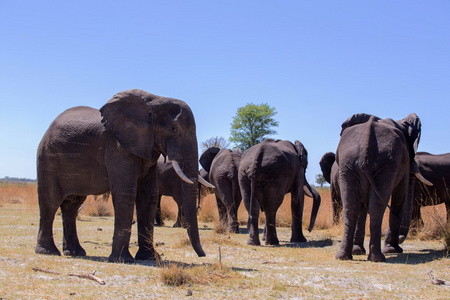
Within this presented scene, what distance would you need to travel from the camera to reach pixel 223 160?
51.2 ft

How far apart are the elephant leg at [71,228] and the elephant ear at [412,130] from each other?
6428mm

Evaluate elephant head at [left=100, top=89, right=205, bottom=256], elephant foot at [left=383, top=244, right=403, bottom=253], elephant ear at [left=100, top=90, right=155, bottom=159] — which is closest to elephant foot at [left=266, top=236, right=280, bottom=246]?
elephant foot at [left=383, top=244, right=403, bottom=253]

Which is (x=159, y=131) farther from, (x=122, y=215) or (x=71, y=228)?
(x=71, y=228)

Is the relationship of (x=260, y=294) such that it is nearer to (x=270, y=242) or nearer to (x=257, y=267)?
(x=257, y=267)

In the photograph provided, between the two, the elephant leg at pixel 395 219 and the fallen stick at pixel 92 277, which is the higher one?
the elephant leg at pixel 395 219

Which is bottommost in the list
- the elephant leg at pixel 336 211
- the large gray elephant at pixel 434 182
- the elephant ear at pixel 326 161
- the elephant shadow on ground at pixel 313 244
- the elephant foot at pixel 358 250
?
the elephant shadow on ground at pixel 313 244

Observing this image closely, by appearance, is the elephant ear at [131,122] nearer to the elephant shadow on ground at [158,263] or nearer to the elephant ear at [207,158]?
the elephant shadow on ground at [158,263]

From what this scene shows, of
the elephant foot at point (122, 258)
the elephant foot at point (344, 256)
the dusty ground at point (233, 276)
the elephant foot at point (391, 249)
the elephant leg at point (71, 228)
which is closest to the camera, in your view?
the dusty ground at point (233, 276)

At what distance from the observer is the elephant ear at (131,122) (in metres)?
8.11

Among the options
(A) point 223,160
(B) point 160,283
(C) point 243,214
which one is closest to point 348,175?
(B) point 160,283

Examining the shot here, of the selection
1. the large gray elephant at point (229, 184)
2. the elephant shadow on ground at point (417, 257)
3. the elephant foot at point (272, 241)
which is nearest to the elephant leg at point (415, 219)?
the elephant shadow on ground at point (417, 257)

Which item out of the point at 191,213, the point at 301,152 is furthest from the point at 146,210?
the point at 301,152

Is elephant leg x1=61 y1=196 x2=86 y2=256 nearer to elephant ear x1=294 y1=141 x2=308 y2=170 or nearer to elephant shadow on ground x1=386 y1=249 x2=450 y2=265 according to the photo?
elephant shadow on ground x1=386 y1=249 x2=450 y2=265

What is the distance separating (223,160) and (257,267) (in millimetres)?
7652
